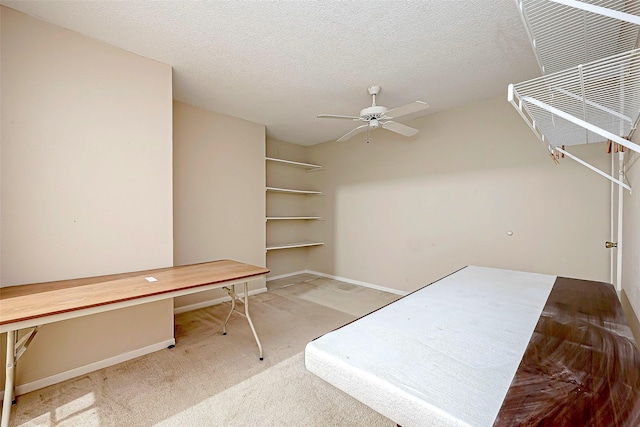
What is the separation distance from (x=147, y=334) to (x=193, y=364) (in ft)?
1.87

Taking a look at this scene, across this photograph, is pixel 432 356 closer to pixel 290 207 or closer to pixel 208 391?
pixel 208 391

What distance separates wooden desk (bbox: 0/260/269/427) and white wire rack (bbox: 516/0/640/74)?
235 centimetres

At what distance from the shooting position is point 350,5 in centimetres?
168

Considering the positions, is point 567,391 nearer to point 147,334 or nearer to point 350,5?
point 350,5

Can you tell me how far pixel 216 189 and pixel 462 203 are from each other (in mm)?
3329

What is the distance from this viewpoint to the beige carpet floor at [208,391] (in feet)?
5.16

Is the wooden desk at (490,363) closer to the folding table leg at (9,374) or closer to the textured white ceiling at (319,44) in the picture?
the folding table leg at (9,374)

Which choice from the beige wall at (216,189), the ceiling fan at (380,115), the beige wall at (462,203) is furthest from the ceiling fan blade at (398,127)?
the beige wall at (216,189)

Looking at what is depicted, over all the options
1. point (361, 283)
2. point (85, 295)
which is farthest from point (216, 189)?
point (361, 283)

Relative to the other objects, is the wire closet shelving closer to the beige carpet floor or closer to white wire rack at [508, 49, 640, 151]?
white wire rack at [508, 49, 640, 151]

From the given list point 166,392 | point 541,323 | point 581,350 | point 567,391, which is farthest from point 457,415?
point 166,392

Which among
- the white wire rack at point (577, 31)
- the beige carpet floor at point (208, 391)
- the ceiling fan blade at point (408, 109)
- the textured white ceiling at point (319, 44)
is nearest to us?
the white wire rack at point (577, 31)

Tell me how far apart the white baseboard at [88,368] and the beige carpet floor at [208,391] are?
0.15ft

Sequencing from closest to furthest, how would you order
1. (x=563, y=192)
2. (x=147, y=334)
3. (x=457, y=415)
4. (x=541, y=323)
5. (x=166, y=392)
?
(x=457, y=415) < (x=541, y=323) < (x=166, y=392) < (x=147, y=334) < (x=563, y=192)
